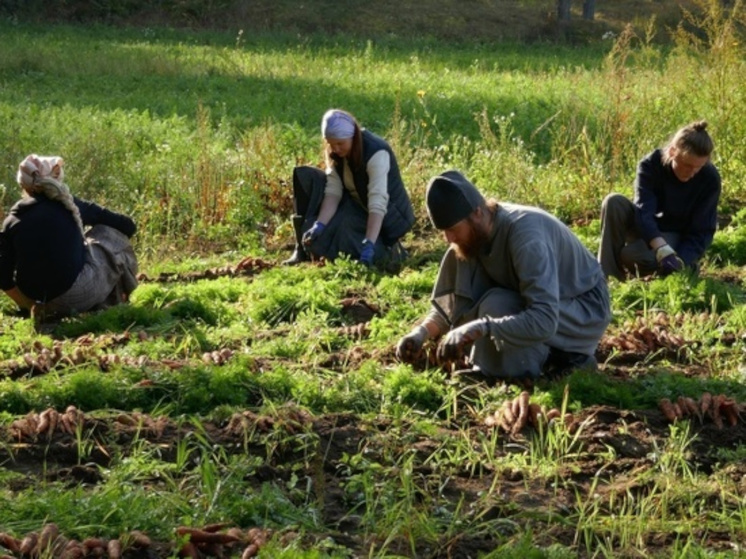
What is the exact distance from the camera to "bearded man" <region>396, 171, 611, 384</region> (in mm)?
6512

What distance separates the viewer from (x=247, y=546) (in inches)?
184

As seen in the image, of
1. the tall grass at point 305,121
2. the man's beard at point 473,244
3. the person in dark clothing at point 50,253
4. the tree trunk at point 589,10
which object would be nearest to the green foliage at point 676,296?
the man's beard at point 473,244

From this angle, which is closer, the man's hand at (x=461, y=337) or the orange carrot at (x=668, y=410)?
the orange carrot at (x=668, y=410)

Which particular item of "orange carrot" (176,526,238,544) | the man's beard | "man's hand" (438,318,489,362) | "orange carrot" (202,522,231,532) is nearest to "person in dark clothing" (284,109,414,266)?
the man's beard

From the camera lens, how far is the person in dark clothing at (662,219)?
9.22 meters

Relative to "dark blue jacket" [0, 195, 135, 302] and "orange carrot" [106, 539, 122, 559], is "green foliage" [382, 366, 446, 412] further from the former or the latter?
"dark blue jacket" [0, 195, 135, 302]

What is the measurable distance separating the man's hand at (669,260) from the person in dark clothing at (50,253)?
377 centimetres

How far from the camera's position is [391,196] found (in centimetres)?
1047

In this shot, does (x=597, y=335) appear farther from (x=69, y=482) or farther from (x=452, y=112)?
(x=452, y=112)

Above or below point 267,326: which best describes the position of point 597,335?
above

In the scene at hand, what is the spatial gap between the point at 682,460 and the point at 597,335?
60.7 inches

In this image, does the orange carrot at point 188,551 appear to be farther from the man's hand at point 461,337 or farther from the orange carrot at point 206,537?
the man's hand at point 461,337

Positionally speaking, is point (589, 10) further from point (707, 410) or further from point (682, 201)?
point (707, 410)

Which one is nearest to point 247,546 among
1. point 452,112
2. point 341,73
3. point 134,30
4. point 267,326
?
point 267,326
